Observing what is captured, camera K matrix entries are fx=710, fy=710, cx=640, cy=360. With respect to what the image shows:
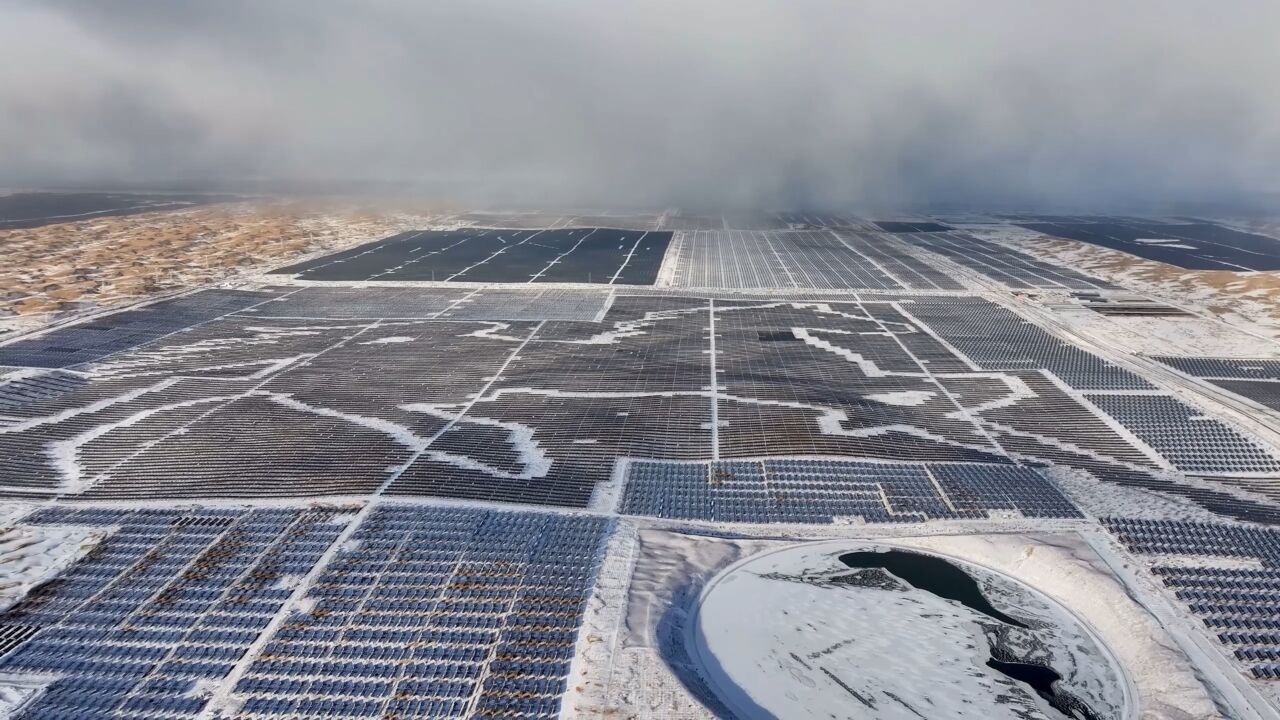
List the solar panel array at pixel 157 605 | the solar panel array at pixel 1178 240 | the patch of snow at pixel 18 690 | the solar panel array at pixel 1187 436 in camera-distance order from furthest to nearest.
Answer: the solar panel array at pixel 1178 240
the solar panel array at pixel 1187 436
the solar panel array at pixel 157 605
the patch of snow at pixel 18 690

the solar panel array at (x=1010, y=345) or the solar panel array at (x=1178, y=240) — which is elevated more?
the solar panel array at (x=1178, y=240)

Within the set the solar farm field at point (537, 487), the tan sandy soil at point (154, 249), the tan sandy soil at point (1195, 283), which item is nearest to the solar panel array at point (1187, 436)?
the solar farm field at point (537, 487)

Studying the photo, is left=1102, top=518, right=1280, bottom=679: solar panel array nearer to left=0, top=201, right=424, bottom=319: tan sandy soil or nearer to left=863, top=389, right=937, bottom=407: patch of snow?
left=863, top=389, right=937, bottom=407: patch of snow

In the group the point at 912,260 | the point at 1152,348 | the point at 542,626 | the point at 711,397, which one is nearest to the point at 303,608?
the point at 542,626

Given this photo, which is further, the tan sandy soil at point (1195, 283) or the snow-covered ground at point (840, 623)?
the tan sandy soil at point (1195, 283)

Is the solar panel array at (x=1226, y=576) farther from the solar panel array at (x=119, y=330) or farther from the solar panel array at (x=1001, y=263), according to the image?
the solar panel array at (x=119, y=330)

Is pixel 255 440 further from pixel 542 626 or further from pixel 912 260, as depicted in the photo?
pixel 912 260

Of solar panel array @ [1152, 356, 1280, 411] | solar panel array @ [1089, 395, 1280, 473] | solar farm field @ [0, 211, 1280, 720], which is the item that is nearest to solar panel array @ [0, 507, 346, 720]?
solar farm field @ [0, 211, 1280, 720]

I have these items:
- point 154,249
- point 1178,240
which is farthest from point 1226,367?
point 154,249
